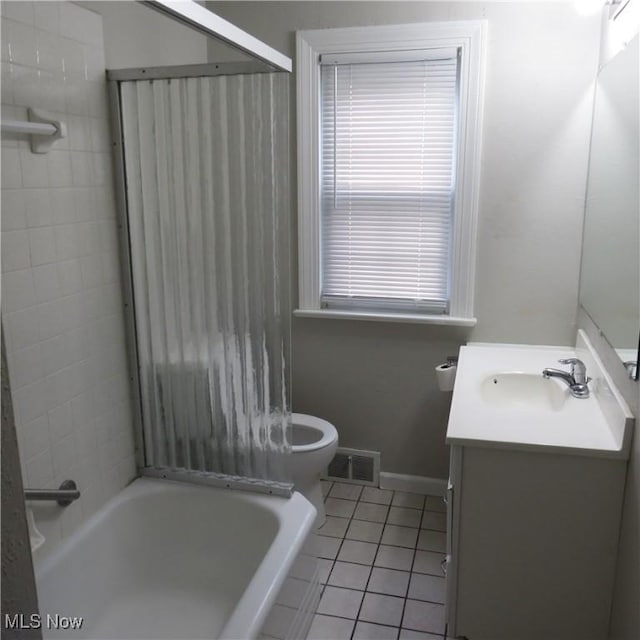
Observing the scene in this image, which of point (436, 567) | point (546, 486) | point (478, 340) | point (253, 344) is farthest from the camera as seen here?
point (478, 340)

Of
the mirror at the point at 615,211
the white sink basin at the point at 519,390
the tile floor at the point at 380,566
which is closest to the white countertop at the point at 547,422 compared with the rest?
the white sink basin at the point at 519,390

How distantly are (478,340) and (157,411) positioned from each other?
1441 millimetres

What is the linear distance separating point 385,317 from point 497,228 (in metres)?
0.63

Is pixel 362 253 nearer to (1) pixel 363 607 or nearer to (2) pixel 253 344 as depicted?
(2) pixel 253 344

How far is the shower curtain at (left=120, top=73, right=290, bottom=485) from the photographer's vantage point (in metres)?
1.94

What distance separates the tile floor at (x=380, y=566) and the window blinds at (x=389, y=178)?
3.07 feet

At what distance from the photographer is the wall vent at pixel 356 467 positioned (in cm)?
307

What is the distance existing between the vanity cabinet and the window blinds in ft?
3.63

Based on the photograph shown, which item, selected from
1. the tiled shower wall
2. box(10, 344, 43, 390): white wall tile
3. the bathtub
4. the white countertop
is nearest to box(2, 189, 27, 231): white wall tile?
the tiled shower wall

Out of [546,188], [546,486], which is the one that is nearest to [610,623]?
[546,486]

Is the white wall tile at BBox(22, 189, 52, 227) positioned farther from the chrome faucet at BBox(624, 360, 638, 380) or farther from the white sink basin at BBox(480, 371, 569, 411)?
the chrome faucet at BBox(624, 360, 638, 380)

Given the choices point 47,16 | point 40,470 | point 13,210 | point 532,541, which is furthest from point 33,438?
point 532,541

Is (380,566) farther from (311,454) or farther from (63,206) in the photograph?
(63,206)

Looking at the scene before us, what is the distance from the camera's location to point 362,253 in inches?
113
